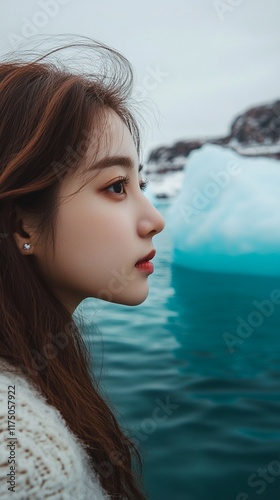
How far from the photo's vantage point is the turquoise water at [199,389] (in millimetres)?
2400

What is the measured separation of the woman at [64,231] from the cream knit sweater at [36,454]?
0.08 m

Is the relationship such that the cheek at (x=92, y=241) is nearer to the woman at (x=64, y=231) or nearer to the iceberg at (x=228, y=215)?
the woman at (x=64, y=231)

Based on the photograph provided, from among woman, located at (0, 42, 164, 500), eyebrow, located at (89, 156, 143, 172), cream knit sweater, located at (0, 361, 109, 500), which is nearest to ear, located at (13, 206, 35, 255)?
woman, located at (0, 42, 164, 500)

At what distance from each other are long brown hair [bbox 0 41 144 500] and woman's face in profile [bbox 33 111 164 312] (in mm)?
32

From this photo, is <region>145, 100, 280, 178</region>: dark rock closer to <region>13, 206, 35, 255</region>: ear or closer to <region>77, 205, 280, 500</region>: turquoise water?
<region>77, 205, 280, 500</region>: turquoise water

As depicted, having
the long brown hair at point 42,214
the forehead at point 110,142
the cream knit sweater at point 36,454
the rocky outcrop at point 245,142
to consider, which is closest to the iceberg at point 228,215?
the forehead at point 110,142

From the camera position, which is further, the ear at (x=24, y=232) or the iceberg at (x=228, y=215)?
the iceberg at (x=228, y=215)

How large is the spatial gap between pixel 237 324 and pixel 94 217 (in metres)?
4.35

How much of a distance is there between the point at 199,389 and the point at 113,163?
2.63 metres

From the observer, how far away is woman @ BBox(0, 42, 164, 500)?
1.01 meters

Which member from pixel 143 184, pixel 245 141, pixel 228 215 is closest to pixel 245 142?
pixel 245 141

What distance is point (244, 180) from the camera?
7773 mm

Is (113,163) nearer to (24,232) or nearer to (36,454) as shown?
(24,232)

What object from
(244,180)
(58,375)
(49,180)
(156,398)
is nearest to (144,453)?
(156,398)
